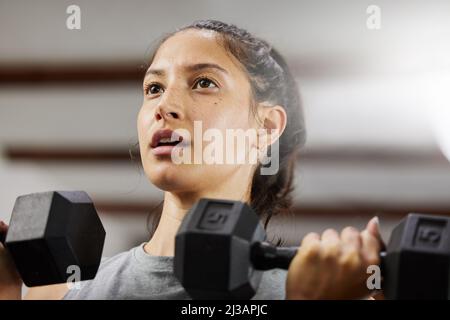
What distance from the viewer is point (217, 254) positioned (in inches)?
34.8

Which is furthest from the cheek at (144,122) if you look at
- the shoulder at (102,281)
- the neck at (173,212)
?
the shoulder at (102,281)

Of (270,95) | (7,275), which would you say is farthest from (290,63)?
(7,275)

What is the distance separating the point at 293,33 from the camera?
5.57 ft

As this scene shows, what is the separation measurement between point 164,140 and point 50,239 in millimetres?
239

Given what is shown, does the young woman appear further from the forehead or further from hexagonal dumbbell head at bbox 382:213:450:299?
hexagonal dumbbell head at bbox 382:213:450:299

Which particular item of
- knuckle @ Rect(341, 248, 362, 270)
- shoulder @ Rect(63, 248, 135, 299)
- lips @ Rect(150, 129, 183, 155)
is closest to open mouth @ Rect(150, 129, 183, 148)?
lips @ Rect(150, 129, 183, 155)

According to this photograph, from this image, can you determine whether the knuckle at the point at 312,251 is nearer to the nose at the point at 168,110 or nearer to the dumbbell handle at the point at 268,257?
the dumbbell handle at the point at 268,257

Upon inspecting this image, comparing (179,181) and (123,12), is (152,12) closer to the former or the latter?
(123,12)

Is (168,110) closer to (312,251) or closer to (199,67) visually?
(199,67)

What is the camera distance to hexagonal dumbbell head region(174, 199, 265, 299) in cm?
88

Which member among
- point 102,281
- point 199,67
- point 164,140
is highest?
point 199,67

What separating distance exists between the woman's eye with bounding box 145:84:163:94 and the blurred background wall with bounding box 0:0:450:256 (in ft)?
0.80
